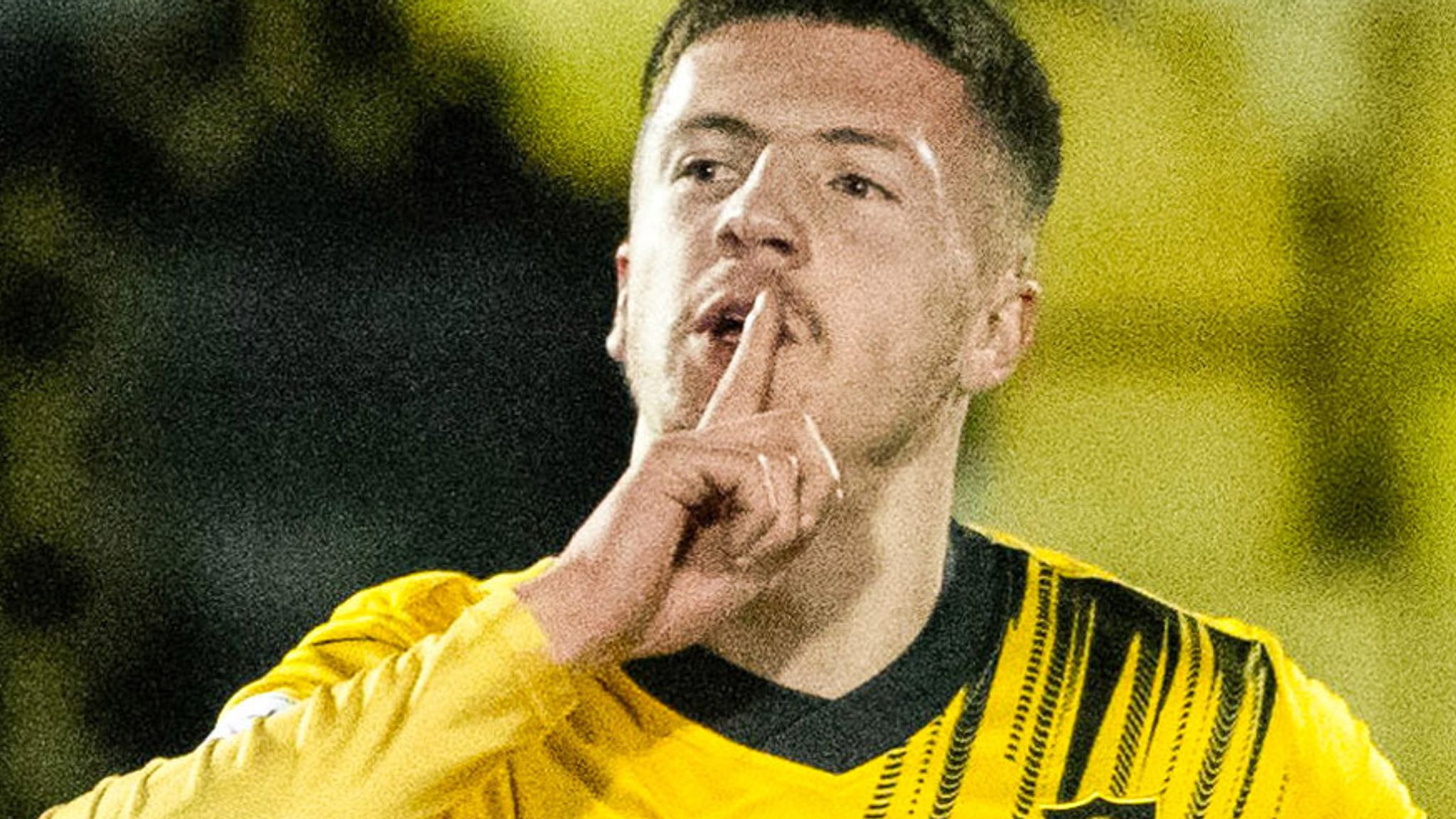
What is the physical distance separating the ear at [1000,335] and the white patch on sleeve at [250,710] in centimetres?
50

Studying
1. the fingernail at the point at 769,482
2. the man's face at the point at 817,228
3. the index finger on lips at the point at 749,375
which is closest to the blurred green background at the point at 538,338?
the man's face at the point at 817,228

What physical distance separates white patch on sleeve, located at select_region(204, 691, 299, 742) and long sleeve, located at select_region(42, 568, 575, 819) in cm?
11

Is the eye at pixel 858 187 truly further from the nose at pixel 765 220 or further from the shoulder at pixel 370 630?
the shoulder at pixel 370 630

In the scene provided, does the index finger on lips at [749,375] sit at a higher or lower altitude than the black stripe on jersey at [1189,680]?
higher

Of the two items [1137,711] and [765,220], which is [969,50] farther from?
[1137,711]

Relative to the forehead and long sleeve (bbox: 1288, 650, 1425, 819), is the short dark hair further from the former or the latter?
long sleeve (bbox: 1288, 650, 1425, 819)

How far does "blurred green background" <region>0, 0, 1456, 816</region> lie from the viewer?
131 centimetres

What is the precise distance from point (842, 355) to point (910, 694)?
0.24 meters

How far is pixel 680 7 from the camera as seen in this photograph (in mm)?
1252

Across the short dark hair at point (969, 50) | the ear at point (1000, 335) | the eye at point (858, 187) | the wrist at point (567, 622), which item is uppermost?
the short dark hair at point (969, 50)

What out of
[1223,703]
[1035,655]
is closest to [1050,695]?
[1035,655]

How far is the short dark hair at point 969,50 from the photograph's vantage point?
1145mm

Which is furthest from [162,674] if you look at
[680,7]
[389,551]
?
[680,7]

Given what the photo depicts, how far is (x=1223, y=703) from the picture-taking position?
1203 millimetres
